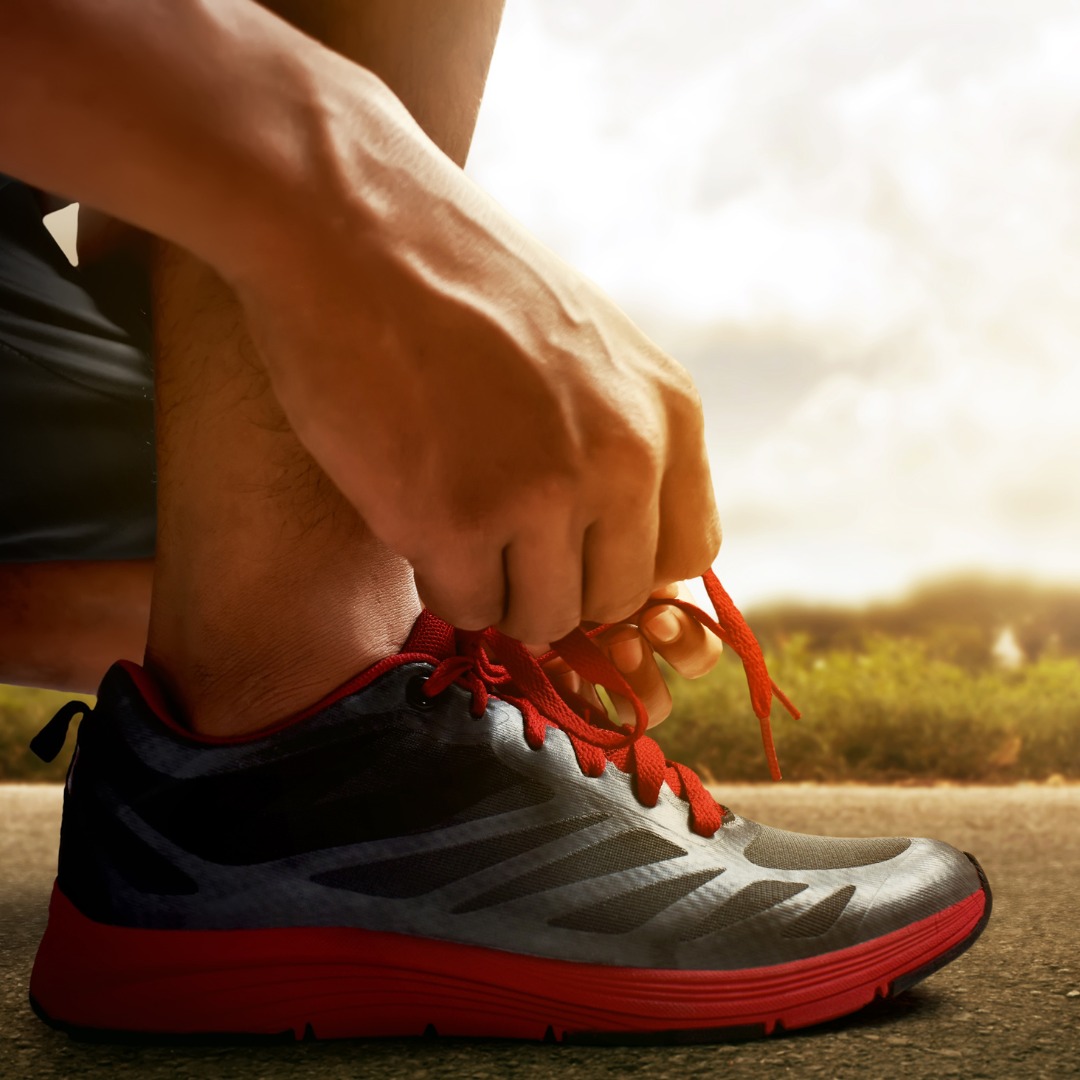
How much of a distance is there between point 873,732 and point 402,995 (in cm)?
243

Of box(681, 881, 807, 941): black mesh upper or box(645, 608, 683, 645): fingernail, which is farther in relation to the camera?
box(645, 608, 683, 645): fingernail

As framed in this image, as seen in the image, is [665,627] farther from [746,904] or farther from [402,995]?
[402,995]

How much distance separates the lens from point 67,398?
3.50ft

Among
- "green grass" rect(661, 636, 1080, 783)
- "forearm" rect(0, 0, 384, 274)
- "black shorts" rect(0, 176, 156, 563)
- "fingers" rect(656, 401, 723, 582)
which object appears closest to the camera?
"forearm" rect(0, 0, 384, 274)

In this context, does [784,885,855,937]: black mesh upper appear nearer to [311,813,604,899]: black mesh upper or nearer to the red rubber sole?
the red rubber sole

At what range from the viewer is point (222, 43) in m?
0.48

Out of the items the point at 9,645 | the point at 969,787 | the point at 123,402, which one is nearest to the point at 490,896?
the point at 123,402

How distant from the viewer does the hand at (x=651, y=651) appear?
2.74 feet

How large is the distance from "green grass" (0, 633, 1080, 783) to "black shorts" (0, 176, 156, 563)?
2.01 m

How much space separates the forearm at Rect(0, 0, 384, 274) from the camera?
0.46 m

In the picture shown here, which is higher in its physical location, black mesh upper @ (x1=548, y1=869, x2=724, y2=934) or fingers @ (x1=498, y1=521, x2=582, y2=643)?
fingers @ (x1=498, y1=521, x2=582, y2=643)

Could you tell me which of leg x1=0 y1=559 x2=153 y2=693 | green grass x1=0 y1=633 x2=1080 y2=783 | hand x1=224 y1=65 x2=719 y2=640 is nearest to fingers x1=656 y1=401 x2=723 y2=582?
hand x1=224 y1=65 x2=719 y2=640

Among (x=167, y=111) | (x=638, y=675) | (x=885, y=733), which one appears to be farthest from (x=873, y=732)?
(x=167, y=111)

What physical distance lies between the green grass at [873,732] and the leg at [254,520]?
220 cm
